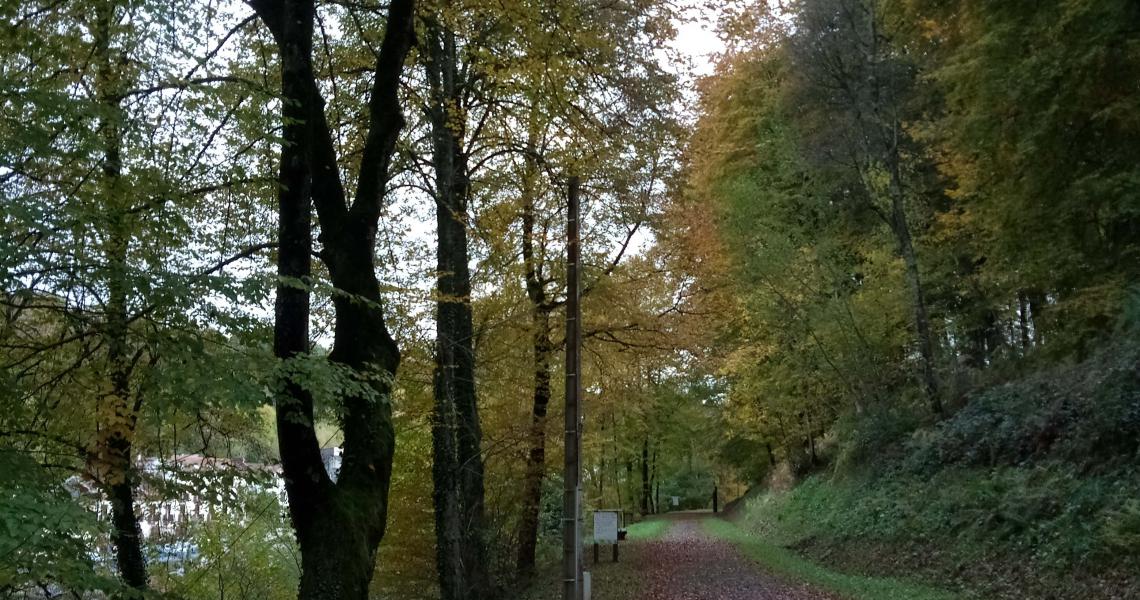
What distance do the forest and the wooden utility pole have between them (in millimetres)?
135

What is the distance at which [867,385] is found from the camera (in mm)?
19047

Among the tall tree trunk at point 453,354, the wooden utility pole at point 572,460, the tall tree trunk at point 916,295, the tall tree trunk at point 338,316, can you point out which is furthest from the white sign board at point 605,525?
the tall tree trunk at point 338,316

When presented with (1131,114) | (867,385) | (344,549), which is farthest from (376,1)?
(867,385)

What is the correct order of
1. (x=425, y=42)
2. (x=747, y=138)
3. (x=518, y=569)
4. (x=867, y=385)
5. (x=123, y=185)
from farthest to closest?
1. (x=747, y=138)
2. (x=867, y=385)
3. (x=518, y=569)
4. (x=425, y=42)
5. (x=123, y=185)

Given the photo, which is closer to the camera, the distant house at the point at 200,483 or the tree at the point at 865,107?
the distant house at the point at 200,483

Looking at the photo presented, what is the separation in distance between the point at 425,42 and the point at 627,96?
260 cm

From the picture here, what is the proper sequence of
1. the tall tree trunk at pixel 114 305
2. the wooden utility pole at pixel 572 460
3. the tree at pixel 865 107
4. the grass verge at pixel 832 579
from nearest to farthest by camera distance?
the tall tree trunk at pixel 114 305, the wooden utility pole at pixel 572 460, the grass verge at pixel 832 579, the tree at pixel 865 107

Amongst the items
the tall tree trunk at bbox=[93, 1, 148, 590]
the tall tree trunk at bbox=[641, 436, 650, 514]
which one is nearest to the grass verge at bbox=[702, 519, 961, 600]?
the tall tree trunk at bbox=[93, 1, 148, 590]

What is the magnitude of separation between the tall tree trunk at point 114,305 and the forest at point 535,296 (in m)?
0.05

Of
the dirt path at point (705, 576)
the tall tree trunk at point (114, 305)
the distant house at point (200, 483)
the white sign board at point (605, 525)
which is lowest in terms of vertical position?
the dirt path at point (705, 576)

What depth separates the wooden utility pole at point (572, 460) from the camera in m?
8.55

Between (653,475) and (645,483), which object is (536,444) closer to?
(645,483)

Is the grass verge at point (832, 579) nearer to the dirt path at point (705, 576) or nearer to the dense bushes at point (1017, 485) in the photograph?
the dirt path at point (705, 576)

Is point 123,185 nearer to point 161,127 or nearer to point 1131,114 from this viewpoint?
point 161,127
